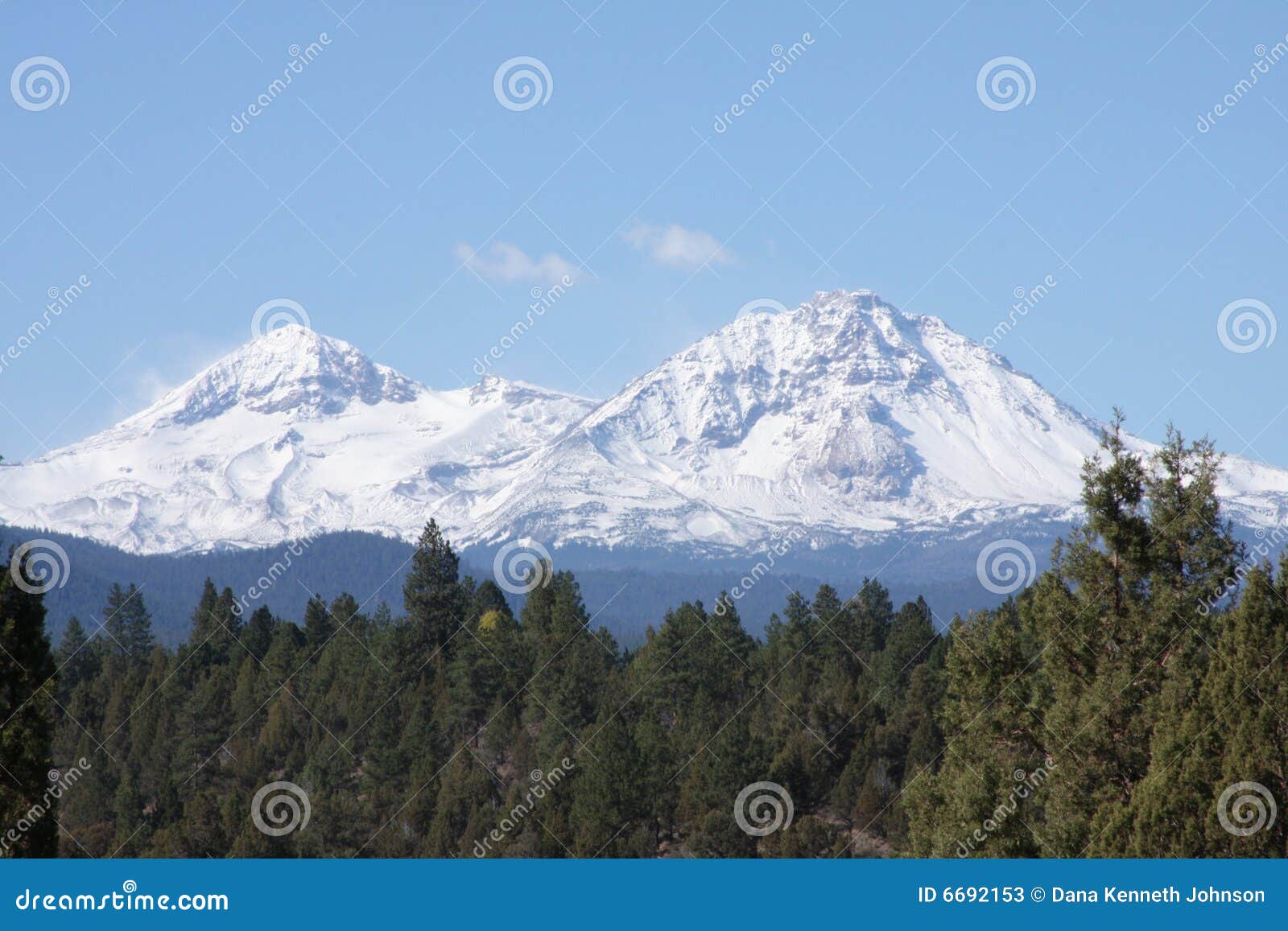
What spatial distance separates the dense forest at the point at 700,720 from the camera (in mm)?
35156

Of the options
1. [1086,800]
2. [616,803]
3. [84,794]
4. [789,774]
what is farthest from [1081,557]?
[84,794]

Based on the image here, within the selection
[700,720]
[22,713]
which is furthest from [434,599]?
[22,713]

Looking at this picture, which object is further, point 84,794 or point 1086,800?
point 84,794

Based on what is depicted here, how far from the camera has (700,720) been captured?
94812 mm

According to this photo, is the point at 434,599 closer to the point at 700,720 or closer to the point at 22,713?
the point at 700,720

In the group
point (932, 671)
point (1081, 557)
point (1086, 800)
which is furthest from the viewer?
point (932, 671)

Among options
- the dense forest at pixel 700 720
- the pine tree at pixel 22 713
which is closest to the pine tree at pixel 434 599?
the dense forest at pixel 700 720

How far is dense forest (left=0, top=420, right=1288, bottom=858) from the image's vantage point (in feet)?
115

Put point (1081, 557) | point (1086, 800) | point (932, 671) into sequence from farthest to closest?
point (932, 671) < point (1081, 557) < point (1086, 800)

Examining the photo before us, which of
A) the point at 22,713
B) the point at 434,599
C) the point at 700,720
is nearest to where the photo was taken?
the point at 22,713

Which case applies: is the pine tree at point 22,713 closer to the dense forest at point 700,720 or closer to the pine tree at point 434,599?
the dense forest at point 700,720

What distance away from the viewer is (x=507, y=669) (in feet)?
351
